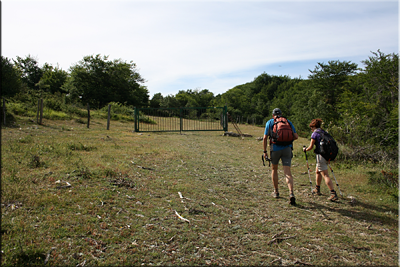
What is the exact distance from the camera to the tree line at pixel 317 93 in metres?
10.8

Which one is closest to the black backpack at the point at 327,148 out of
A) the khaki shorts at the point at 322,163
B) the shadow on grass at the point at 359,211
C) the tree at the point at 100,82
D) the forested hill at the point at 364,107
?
the khaki shorts at the point at 322,163

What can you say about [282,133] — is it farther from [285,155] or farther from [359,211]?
[359,211]

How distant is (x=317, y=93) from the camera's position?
136ft

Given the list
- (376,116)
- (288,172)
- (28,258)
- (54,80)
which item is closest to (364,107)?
(376,116)

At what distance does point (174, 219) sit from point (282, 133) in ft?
8.88

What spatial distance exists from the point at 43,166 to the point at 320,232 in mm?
6126

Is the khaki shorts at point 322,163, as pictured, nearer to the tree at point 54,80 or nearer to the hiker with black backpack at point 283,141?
the hiker with black backpack at point 283,141

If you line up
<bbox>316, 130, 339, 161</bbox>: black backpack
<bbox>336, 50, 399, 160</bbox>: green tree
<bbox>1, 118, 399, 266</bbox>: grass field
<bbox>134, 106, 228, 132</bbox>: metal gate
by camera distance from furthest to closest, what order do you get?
1. <bbox>134, 106, 228, 132</bbox>: metal gate
2. <bbox>336, 50, 399, 160</bbox>: green tree
3. <bbox>316, 130, 339, 161</bbox>: black backpack
4. <bbox>1, 118, 399, 266</bbox>: grass field

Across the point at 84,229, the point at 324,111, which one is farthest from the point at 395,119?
the point at 324,111

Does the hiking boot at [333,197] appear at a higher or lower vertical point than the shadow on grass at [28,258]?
lower

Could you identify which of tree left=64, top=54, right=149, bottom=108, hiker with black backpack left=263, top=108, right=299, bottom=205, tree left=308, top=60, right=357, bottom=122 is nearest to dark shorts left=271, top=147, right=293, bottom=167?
hiker with black backpack left=263, top=108, right=299, bottom=205

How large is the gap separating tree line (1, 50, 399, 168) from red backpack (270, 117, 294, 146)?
5907 mm

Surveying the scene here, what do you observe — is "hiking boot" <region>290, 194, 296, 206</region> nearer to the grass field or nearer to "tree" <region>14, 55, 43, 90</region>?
the grass field

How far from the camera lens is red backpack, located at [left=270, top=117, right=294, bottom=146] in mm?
5082
